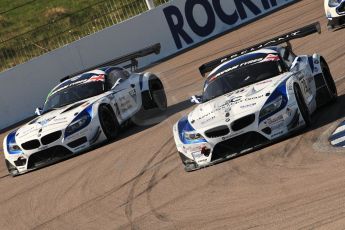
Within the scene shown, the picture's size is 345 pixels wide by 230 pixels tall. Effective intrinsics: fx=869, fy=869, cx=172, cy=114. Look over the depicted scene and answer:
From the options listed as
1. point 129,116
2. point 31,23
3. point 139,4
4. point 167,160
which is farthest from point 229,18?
point 167,160

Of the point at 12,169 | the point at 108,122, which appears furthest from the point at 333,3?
the point at 12,169

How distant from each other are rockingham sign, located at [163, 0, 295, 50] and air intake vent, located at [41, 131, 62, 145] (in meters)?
14.3

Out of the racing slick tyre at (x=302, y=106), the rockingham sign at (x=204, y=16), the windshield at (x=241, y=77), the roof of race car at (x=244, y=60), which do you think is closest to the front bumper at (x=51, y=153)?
the roof of race car at (x=244, y=60)

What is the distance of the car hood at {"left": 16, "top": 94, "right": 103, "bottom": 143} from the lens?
15.5 m

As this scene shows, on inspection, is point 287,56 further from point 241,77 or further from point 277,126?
point 277,126

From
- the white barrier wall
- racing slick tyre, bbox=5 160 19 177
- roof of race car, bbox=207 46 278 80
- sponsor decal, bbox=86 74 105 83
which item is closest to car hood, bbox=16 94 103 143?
racing slick tyre, bbox=5 160 19 177

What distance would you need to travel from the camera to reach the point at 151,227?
9273 mm

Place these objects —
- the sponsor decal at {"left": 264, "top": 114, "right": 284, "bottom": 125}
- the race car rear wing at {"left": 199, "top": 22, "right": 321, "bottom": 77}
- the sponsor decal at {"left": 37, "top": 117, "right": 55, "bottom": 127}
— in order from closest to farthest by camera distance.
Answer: the sponsor decal at {"left": 264, "top": 114, "right": 284, "bottom": 125} → the race car rear wing at {"left": 199, "top": 22, "right": 321, "bottom": 77} → the sponsor decal at {"left": 37, "top": 117, "right": 55, "bottom": 127}

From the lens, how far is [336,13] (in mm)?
21141

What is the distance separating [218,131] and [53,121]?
17.0ft

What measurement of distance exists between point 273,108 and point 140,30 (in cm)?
1809

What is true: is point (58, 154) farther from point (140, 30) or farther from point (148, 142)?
point (140, 30)

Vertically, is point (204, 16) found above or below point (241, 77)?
below

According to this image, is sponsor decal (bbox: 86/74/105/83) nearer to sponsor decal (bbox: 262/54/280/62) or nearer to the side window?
the side window
